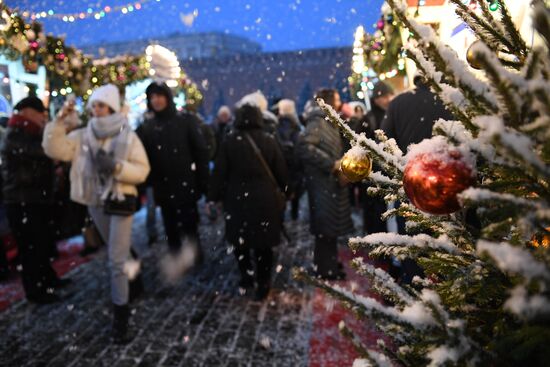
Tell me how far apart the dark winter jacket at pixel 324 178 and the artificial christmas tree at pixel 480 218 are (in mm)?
3560

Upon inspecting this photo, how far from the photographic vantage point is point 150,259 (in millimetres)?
6023

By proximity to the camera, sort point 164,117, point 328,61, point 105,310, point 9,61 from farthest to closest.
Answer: point 328,61 < point 9,61 < point 164,117 < point 105,310

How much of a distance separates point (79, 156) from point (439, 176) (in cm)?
Answer: 377

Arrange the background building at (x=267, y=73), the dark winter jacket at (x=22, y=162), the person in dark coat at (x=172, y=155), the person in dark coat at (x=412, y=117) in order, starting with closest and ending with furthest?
the person in dark coat at (x=412, y=117), the dark winter jacket at (x=22, y=162), the person in dark coat at (x=172, y=155), the background building at (x=267, y=73)

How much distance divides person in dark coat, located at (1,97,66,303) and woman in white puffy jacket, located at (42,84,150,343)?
748mm

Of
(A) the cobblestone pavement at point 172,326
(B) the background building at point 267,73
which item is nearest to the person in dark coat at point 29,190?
(A) the cobblestone pavement at point 172,326

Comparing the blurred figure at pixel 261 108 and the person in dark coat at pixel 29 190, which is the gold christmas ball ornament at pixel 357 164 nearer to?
the blurred figure at pixel 261 108

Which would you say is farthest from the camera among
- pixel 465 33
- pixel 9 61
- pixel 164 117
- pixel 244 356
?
pixel 9 61

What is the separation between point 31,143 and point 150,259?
225 centimetres

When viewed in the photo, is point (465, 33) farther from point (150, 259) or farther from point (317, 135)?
point (150, 259)

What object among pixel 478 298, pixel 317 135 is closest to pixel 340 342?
pixel 317 135

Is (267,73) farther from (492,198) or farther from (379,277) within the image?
(492,198)

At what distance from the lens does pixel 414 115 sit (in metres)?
3.30

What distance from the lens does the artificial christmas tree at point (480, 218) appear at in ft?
2.22
